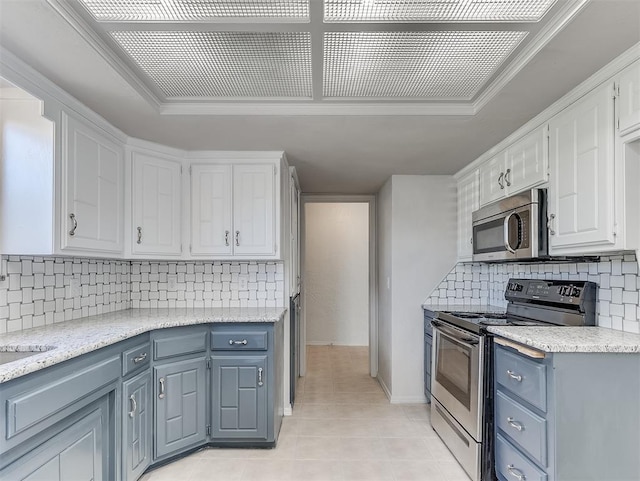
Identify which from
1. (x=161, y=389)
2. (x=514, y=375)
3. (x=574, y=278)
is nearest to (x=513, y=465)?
(x=514, y=375)

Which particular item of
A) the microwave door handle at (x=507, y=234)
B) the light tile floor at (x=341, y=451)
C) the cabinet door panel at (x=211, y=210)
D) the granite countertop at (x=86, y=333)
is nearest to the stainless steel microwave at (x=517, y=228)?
the microwave door handle at (x=507, y=234)

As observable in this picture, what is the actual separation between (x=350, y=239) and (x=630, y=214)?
5064 mm

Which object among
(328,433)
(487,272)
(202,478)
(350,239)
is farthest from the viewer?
(350,239)

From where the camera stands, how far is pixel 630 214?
1752 millimetres

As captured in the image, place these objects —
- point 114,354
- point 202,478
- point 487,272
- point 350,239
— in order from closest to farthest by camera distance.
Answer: point 114,354, point 202,478, point 487,272, point 350,239

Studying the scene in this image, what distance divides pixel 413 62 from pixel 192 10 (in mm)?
974

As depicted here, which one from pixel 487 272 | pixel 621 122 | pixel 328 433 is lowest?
pixel 328 433

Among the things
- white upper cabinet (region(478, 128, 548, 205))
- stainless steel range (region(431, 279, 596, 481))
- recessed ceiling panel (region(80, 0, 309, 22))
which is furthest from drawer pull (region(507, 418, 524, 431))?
recessed ceiling panel (region(80, 0, 309, 22))

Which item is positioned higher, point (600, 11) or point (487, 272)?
point (600, 11)

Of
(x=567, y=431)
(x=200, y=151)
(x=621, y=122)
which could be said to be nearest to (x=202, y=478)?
(x=567, y=431)

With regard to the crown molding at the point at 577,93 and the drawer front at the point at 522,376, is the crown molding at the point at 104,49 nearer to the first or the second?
the crown molding at the point at 577,93

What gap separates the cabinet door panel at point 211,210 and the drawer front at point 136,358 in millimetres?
962

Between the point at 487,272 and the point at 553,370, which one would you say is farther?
the point at 487,272

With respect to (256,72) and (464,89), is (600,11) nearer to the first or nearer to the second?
(464,89)
